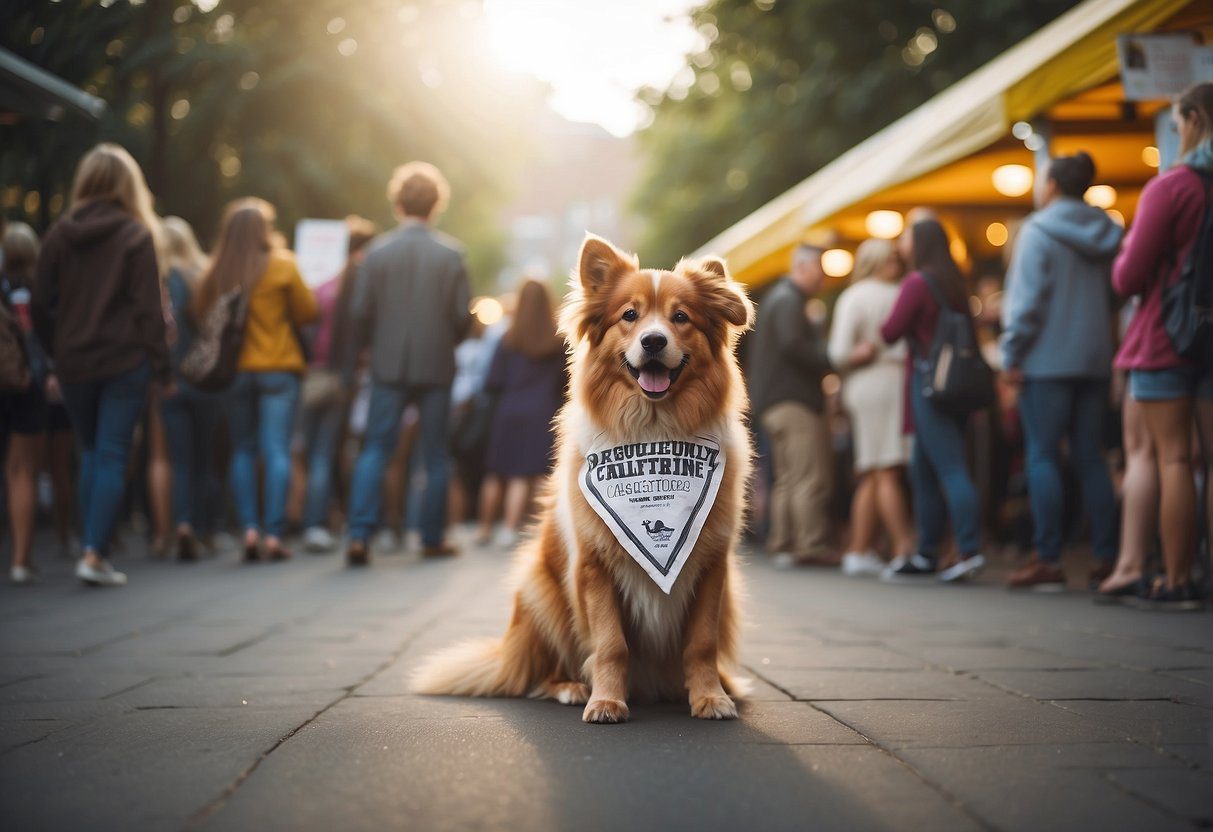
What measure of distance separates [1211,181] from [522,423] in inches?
237

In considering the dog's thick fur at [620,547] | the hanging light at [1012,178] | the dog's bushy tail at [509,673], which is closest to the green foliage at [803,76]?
the hanging light at [1012,178]

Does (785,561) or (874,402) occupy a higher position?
(874,402)

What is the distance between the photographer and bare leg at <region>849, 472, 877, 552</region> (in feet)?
25.8

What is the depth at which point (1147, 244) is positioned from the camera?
504 cm

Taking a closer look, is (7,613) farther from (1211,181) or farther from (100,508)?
(1211,181)

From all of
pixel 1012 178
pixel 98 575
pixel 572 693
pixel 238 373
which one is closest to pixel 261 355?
pixel 238 373

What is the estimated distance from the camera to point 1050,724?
3008 millimetres

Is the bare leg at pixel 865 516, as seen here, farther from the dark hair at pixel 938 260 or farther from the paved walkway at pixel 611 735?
the paved walkway at pixel 611 735

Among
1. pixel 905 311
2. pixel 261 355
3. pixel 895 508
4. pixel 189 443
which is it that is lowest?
pixel 895 508

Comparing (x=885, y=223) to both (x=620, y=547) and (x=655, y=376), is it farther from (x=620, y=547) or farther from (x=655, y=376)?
(x=620, y=547)

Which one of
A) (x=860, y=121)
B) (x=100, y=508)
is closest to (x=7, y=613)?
(x=100, y=508)

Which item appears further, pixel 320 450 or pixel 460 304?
pixel 320 450

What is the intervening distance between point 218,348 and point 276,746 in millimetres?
5325

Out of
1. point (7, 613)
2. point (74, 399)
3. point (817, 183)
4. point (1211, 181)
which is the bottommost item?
point (7, 613)
